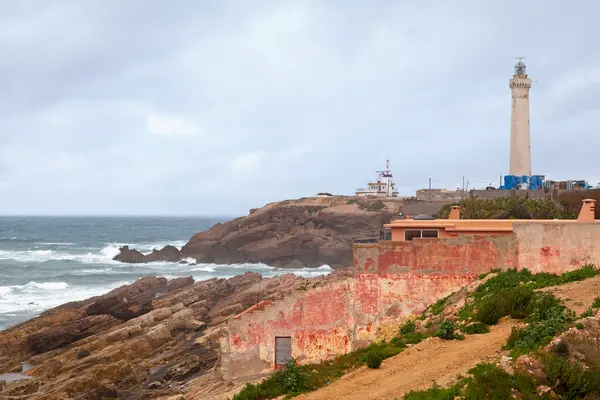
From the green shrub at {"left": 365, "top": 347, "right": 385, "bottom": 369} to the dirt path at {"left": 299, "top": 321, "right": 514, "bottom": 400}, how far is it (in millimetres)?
111

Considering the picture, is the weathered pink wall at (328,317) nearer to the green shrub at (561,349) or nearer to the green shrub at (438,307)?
the green shrub at (438,307)

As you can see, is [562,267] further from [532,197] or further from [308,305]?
[532,197]

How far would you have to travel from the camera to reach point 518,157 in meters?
57.7

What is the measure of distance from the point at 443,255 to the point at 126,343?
1536 centimetres

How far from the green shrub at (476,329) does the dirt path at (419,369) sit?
0.52ft

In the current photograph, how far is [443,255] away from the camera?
19.3 meters

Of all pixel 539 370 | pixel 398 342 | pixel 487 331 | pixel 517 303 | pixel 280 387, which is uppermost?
pixel 517 303

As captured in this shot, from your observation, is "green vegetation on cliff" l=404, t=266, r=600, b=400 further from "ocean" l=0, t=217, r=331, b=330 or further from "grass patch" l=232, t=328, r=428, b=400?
"ocean" l=0, t=217, r=331, b=330

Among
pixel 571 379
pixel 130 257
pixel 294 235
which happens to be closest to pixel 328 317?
pixel 571 379

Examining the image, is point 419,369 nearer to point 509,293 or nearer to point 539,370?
point 539,370

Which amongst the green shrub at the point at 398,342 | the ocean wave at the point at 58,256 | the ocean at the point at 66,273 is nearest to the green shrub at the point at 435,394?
the green shrub at the point at 398,342

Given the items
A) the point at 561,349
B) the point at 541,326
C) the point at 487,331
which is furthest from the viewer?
the point at 487,331

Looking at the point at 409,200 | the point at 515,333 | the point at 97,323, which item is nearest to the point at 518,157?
the point at 409,200

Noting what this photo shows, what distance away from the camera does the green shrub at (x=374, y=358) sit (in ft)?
50.0
